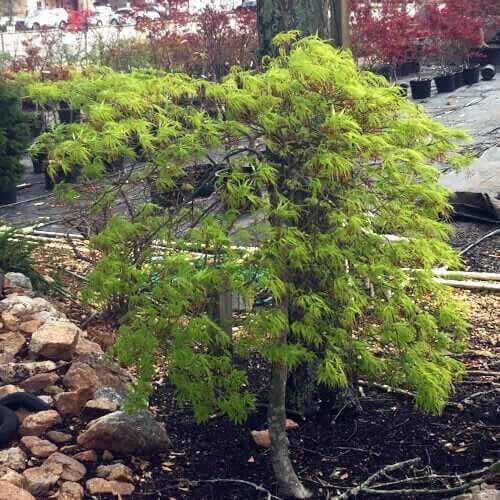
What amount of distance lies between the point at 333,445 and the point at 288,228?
1242 millimetres

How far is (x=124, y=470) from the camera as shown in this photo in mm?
3445

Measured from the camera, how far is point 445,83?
56.1ft

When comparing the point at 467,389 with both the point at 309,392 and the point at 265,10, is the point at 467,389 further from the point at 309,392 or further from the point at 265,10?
the point at 265,10

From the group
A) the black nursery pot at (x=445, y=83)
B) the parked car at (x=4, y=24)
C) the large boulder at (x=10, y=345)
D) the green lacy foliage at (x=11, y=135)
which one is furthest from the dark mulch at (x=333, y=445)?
the parked car at (x=4, y=24)

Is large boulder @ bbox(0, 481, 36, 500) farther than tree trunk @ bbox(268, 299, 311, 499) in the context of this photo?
No

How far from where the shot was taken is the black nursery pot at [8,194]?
928 cm

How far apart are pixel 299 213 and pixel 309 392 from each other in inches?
48.3

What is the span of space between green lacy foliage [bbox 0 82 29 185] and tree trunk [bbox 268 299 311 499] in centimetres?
645

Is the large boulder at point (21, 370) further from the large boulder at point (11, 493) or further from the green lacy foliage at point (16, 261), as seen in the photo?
the green lacy foliage at point (16, 261)

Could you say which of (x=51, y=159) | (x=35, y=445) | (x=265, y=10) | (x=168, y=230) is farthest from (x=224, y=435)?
(x=265, y=10)

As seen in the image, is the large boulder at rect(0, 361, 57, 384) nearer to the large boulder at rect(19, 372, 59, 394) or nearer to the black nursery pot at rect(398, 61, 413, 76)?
the large boulder at rect(19, 372, 59, 394)

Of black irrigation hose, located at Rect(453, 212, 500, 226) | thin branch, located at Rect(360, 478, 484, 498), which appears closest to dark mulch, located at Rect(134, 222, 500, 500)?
thin branch, located at Rect(360, 478, 484, 498)

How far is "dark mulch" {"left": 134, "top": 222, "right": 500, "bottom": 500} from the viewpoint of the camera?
137 inches

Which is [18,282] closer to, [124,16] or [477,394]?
[477,394]
